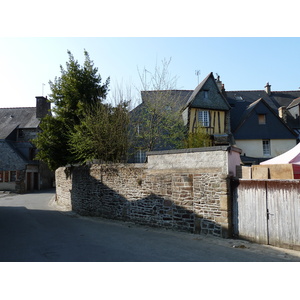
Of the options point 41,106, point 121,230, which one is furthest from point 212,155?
point 41,106

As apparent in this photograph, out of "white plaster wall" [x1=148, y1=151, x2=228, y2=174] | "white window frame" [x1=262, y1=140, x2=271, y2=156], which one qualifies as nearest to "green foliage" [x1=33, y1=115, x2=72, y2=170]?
"white plaster wall" [x1=148, y1=151, x2=228, y2=174]

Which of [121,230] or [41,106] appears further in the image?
[41,106]

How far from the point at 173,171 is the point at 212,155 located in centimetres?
150

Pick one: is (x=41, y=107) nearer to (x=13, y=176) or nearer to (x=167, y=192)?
(x=13, y=176)

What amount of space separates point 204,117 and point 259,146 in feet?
16.7

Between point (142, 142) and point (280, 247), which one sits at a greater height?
point (142, 142)

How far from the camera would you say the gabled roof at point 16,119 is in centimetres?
3173

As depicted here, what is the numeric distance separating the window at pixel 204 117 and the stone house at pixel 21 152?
1622 centimetres

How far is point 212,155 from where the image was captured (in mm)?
7613

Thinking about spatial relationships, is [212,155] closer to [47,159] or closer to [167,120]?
[167,120]

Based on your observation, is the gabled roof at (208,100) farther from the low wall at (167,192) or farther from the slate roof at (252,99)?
the low wall at (167,192)

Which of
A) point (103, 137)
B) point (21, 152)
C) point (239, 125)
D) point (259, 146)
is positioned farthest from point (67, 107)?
point (21, 152)
